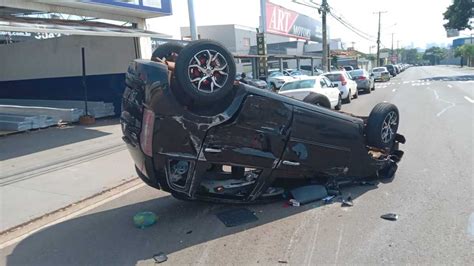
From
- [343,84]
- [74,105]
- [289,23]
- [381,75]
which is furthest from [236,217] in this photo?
[381,75]

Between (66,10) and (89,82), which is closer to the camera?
(66,10)

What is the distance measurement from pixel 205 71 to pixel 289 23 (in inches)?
1466

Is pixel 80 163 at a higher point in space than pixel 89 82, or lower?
lower

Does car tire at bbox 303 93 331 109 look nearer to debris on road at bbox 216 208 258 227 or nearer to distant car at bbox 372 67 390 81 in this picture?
debris on road at bbox 216 208 258 227

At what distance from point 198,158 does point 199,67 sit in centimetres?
97

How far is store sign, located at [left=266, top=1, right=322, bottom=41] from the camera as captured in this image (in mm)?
33656

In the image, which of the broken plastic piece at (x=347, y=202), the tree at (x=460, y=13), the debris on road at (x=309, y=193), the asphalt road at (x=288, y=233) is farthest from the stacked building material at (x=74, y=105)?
the tree at (x=460, y=13)

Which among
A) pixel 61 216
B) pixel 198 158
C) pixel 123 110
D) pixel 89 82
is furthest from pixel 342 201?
pixel 89 82

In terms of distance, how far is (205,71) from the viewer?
4.39 metres

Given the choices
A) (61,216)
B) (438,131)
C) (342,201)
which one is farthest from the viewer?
(438,131)

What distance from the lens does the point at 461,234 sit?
13.7 feet

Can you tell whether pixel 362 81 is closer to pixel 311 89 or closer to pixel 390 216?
pixel 311 89

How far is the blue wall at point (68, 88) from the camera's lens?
52.2ft

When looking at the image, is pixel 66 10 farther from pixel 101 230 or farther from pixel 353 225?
pixel 353 225
